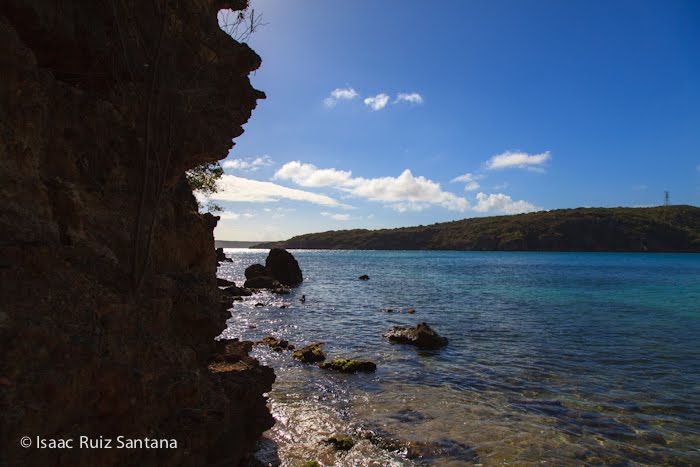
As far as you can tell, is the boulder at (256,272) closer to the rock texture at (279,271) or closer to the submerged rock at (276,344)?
the rock texture at (279,271)

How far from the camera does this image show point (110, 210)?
8.07 meters

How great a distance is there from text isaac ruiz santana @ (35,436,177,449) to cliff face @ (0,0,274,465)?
70mm

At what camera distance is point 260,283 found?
53.8m

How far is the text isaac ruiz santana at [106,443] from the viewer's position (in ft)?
14.7

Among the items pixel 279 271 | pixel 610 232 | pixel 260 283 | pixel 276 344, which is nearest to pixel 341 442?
pixel 276 344

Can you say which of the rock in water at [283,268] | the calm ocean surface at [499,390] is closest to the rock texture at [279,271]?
the rock in water at [283,268]

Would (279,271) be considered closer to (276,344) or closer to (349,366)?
(276,344)

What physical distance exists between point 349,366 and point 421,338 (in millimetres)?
5911

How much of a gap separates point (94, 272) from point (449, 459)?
29.3 ft

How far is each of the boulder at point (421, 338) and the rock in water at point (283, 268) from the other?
38119 mm

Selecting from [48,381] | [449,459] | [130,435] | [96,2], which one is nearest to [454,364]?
[449,459]

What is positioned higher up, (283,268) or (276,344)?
(283,268)

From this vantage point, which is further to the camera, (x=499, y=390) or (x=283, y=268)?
(x=283, y=268)

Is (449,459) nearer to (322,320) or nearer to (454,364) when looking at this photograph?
(454,364)
